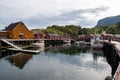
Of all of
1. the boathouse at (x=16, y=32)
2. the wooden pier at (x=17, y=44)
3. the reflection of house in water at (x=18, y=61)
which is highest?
the boathouse at (x=16, y=32)

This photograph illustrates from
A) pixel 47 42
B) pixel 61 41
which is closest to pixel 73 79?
pixel 47 42

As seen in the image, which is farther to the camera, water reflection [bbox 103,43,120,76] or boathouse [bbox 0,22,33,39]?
boathouse [bbox 0,22,33,39]

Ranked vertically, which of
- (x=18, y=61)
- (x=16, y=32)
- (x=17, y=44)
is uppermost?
(x=16, y=32)

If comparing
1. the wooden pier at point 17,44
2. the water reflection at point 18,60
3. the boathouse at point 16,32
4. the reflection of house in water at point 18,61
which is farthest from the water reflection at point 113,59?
the boathouse at point 16,32

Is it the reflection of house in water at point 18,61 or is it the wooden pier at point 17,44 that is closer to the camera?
the reflection of house in water at point 18,61

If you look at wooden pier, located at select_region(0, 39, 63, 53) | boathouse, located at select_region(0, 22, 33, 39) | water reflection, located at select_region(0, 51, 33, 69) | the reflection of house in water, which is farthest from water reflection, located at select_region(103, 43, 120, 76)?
boathouse, located at select_region(0, 22, 33, 39)

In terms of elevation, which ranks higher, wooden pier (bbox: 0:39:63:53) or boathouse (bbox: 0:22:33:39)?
boathouse (bbox: 0:22:33:39)

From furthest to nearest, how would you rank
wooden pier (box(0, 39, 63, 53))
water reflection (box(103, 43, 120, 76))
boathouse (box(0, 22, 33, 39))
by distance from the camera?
boathouse (box(0, 22, 33, 39))
wooden pier (box(0, 39, 63, 53))
water reflection (box(103, 43, 120, 76))

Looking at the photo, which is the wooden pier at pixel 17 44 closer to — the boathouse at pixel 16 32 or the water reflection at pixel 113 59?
the boathouse at pixel 16 32

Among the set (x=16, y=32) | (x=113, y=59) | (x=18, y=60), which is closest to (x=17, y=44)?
(x=16, y=32)

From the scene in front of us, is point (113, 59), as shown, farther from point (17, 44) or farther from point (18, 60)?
point (17, 44)

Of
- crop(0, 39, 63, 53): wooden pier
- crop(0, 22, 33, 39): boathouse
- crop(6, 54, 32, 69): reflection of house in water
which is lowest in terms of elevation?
crop(6, 54, 32, 69): reflection of house in water

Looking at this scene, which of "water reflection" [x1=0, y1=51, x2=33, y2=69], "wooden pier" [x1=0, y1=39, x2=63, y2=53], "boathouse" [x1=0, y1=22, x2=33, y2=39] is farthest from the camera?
"boathouse" [x1=0, y1=22, x2=33, y2=39]

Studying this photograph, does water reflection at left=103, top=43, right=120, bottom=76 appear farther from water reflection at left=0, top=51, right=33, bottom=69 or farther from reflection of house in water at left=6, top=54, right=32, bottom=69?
reflection of house in water at left=6, top=54, right=32, bottom=69
